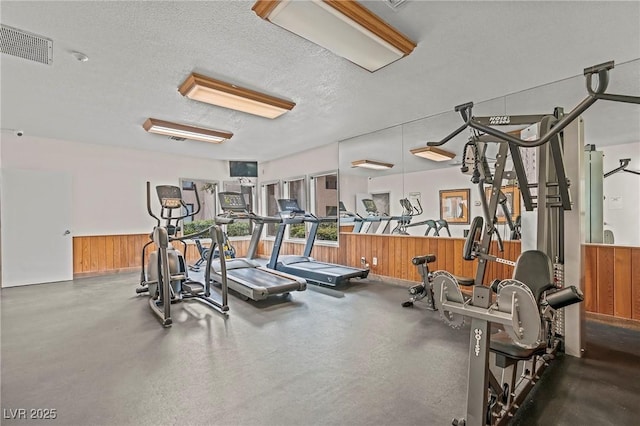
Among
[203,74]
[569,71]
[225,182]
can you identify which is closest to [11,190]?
[225,182]

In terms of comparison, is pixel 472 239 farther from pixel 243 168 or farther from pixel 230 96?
pixel 243 168

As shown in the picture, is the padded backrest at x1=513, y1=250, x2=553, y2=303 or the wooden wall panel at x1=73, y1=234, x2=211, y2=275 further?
the wooden wall panel at x1=73, y1=234, x2=211, y2=275

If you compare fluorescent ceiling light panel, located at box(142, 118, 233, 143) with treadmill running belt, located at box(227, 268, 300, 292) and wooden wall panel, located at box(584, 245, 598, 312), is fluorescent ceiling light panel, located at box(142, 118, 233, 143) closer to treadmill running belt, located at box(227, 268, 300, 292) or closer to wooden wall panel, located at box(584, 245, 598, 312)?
treadmill running belt, located at box(227, 268, 300, 292)

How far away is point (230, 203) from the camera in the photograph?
16.8 feet

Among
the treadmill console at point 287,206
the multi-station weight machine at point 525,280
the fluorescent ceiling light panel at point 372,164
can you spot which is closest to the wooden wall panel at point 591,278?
the multi-station weight machine at point 525,280

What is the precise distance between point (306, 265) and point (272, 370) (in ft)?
11.2

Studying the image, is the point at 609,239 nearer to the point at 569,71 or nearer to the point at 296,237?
the point at 569,71

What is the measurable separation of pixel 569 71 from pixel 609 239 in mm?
1953

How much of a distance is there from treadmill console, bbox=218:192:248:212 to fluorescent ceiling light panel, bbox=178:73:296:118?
1.64 meters

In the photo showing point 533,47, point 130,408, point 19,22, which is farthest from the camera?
point 533,47

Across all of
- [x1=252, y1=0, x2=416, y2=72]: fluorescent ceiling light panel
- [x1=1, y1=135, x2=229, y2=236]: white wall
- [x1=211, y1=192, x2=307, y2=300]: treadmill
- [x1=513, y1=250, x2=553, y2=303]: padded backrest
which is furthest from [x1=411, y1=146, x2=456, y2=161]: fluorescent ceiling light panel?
[x1=1, y1=135, x2=229, y2=236]: white wall

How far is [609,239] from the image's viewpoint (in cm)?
350

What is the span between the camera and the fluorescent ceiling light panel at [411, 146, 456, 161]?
4.77m

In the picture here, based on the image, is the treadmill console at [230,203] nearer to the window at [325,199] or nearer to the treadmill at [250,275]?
the treadmill at [250,275]
